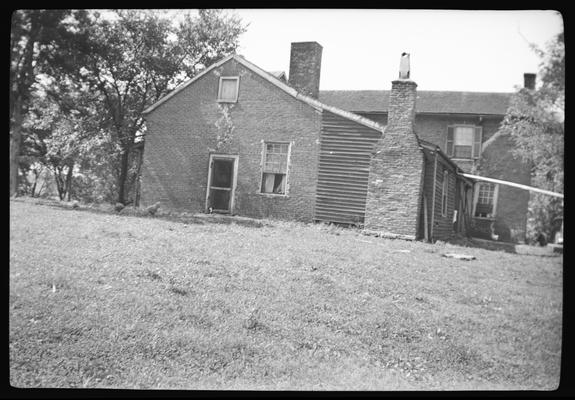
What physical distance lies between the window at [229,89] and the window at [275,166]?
1.16 m

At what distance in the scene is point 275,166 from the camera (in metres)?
7.61

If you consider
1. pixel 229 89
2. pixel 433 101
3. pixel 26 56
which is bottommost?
pixel 26 56

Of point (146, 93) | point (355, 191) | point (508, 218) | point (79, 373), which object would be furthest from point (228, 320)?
point (508, 218)

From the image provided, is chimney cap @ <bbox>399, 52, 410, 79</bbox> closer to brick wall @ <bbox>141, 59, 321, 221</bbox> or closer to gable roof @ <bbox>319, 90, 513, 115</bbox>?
brick wall @ <bbox>141, 59, 321, 221</bbox>

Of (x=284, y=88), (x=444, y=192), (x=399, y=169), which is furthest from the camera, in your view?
(x=444, y=192)

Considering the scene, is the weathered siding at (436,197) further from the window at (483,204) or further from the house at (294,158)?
the window at (483,204)

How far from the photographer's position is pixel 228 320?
364 cm

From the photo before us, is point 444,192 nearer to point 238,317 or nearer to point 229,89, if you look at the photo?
point 229,89

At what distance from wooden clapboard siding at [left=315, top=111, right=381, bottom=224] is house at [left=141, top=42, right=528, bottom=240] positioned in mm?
18

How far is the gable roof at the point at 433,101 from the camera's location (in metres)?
13.6

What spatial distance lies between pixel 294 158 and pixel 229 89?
1.80m

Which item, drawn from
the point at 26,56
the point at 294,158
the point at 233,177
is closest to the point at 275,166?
the point at 294,158

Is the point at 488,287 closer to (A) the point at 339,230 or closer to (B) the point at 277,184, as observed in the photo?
(A) the point at 339,230
